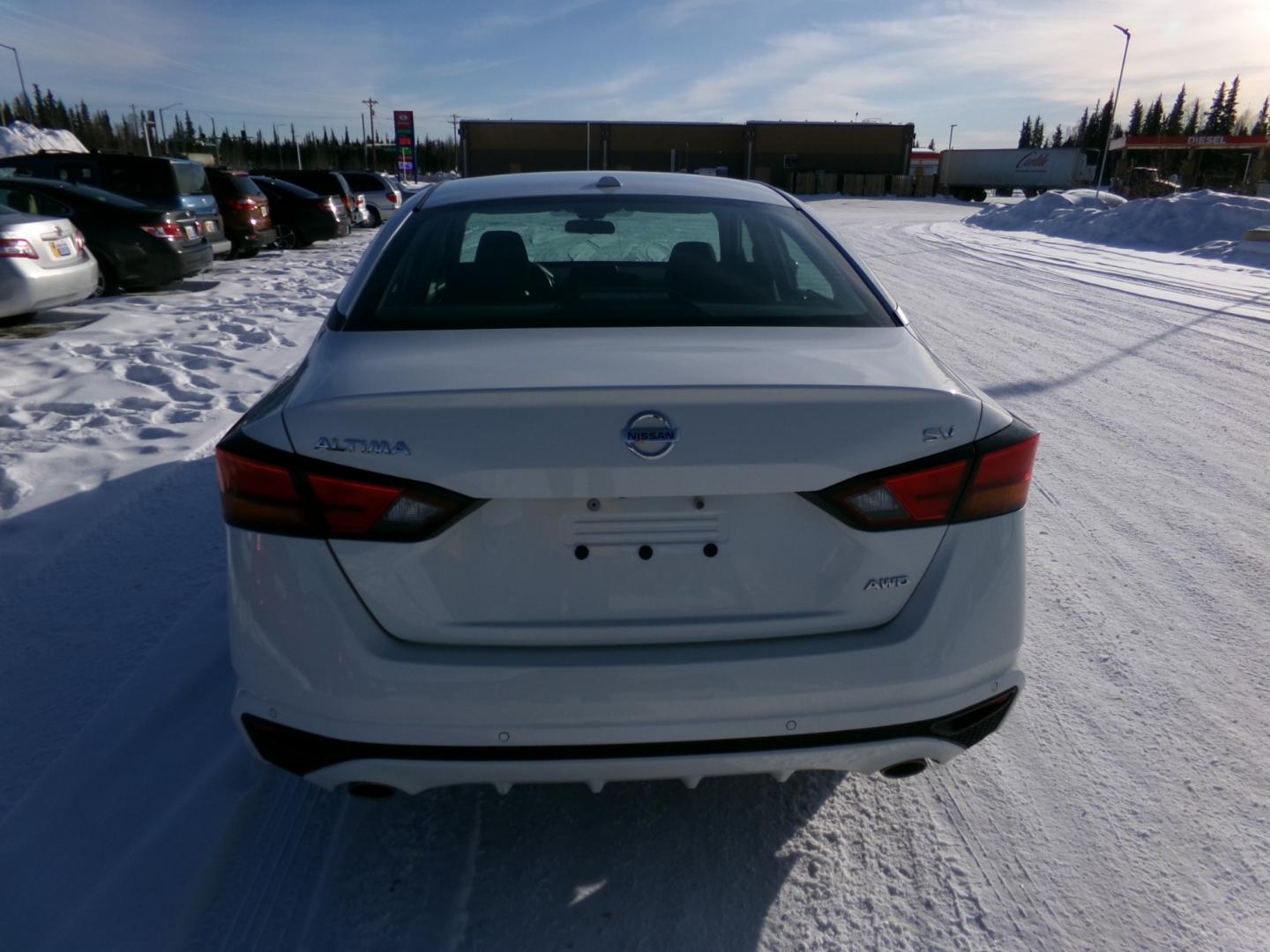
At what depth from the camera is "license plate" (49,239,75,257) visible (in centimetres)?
891

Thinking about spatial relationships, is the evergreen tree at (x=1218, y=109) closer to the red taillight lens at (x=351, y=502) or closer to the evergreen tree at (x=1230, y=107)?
the evergreen tree at (x=1230, y=107)

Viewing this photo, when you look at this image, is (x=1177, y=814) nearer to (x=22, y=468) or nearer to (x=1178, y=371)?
(x=22, y=468)

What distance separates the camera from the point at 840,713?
1.89m

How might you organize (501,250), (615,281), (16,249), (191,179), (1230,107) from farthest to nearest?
(1230,107) → (191,179) → (16,249) → (615,281) → (501,250)

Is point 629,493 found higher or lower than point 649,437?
lower

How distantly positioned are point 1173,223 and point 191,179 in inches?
777

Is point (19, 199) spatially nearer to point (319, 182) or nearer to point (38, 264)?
point (38, 264)

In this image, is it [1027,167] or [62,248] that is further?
[1027,167]

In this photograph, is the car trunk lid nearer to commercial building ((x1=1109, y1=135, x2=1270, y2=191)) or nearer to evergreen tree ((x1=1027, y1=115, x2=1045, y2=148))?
commercial building ((x1=1109, y1=135, x2=1270, y2=191))

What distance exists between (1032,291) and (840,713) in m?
11.5

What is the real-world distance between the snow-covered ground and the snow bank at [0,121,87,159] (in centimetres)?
5269

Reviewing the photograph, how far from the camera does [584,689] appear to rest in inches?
71.7

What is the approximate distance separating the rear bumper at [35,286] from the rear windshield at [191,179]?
4.71m

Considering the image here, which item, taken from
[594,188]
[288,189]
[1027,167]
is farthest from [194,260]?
[1027,167]
